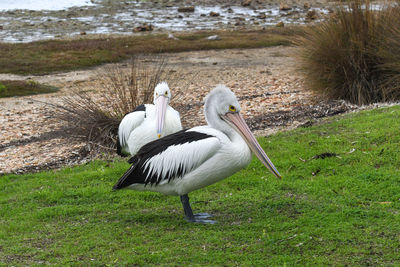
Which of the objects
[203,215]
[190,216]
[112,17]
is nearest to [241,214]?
[203,215]

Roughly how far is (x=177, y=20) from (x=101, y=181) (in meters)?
21.3

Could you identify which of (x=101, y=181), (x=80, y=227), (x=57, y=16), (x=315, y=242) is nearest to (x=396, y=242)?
(x=315, y=242)

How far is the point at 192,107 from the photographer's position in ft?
32.9

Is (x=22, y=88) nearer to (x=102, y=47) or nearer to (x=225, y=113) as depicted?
(x=102, y=47)

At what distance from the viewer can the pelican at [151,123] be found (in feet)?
20.9

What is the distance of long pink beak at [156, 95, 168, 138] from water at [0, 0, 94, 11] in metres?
26.8

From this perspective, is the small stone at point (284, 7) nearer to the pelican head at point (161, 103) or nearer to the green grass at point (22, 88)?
the green grass at point (22, 88)

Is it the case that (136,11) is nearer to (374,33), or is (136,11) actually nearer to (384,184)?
(374,33)

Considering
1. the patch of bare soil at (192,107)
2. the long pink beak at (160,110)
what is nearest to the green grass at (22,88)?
the patch of bare soil at (192,107)

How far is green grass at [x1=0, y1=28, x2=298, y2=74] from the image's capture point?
1625 cm

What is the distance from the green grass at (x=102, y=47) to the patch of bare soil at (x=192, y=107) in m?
1.07

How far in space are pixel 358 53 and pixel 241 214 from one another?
569 cm

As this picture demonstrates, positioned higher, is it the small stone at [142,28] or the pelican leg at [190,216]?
the small stone at [142,28]

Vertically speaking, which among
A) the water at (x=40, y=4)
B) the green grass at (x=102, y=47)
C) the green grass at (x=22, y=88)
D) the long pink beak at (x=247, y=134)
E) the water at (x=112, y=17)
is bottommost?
the green grass at (x=22, y=88)
